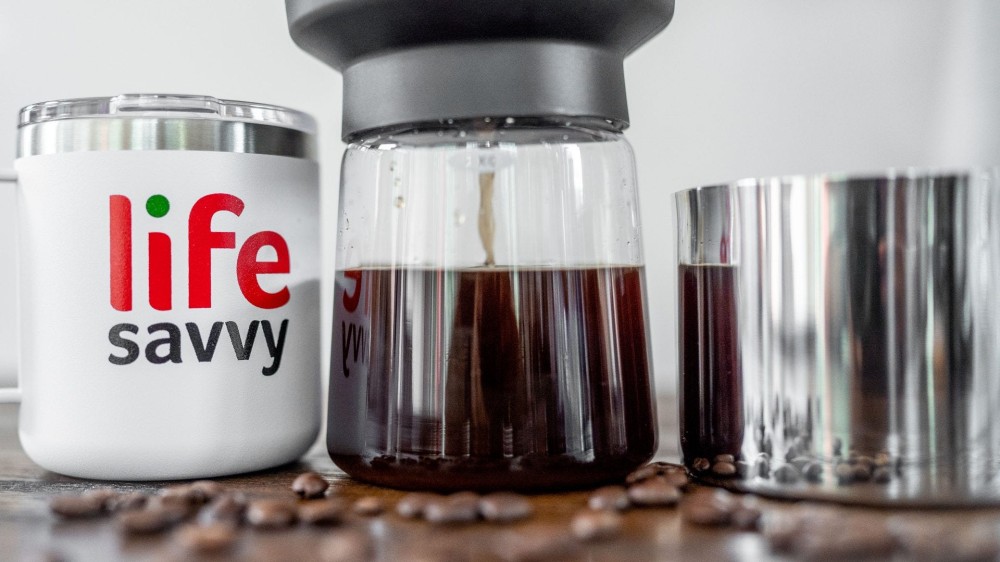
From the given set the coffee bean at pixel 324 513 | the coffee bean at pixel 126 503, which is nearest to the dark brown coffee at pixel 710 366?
the coffee bean at pixel 324 513

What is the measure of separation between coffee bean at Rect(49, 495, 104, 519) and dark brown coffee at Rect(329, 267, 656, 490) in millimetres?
168

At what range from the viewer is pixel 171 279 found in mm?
609

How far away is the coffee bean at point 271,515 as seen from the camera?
1.65ft

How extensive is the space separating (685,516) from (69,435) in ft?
1.37

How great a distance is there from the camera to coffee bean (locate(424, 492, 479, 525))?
50 centimetres

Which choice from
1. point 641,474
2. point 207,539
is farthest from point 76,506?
point 641,474

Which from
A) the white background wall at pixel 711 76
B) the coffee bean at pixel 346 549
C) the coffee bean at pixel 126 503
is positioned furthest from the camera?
the white background wall at pixel 711 76

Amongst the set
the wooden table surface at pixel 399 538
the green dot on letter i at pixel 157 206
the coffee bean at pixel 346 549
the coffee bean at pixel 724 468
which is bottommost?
the wooden table surface at pixel 399 538

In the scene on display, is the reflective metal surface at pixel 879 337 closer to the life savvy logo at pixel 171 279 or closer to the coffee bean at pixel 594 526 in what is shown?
the coffee bean at pixel 594 526

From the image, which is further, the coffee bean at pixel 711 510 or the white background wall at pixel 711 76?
the white background wall at pixel 711 76

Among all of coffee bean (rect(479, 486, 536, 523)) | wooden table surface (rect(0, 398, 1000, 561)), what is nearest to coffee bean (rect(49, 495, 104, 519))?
wooden table surface (rect(0, 398, 1000, 561))

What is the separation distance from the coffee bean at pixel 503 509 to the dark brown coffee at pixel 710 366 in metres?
0.15

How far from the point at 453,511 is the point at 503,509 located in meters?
0.03

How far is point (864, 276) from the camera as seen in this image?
0.53m
